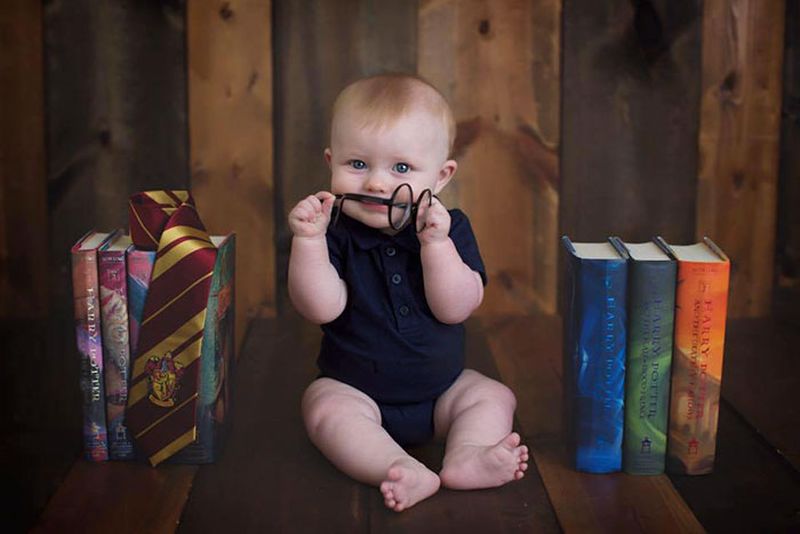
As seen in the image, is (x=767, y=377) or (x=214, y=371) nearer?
(x=214, y=371)

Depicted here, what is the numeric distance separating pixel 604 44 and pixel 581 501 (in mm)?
939

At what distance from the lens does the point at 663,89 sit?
1.98m

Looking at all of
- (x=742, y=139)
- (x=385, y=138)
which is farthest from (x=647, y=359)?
(x=742, y=139)

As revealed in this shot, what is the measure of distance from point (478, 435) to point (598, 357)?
0.17 m

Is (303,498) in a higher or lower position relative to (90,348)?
lower

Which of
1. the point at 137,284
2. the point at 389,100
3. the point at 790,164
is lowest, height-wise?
the point at 137,284

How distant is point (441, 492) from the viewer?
1324 mm

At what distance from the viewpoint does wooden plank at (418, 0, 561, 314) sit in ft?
6.44

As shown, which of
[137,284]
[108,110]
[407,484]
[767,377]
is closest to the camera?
[407,484]

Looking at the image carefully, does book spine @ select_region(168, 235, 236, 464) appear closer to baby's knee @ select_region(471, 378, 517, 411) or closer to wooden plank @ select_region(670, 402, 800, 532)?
baby's knee @ select_region(471, 378, 517, 411)

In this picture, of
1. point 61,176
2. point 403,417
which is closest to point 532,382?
point 403,417

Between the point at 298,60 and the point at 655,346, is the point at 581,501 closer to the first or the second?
the point at 655,346

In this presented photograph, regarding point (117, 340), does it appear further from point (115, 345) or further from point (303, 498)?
point (303, 498)

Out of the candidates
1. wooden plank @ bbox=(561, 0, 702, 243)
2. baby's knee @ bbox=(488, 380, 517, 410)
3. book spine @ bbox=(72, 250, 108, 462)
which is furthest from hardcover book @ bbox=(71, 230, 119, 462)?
wooden plank @ bbox=(561, 0, 702, 243)
